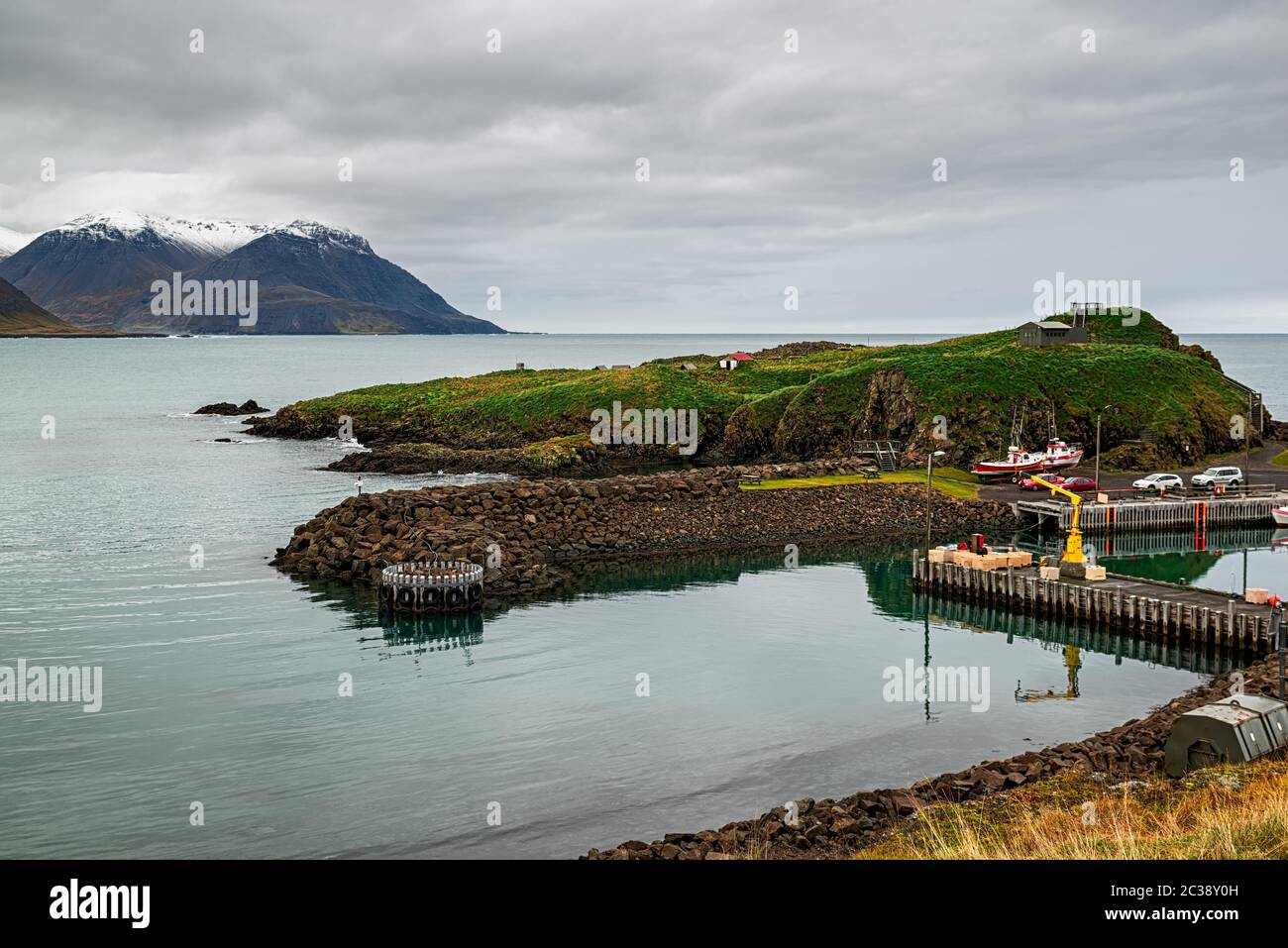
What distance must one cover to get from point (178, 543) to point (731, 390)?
8767cm

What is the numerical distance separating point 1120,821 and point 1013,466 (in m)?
76.8

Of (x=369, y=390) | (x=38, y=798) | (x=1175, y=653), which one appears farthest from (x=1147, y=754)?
(x=369, y=390)

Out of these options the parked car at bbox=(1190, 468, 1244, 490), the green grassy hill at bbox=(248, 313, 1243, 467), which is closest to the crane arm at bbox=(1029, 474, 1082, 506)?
the parked car at bbox=(1190, 468, 1244, 490)

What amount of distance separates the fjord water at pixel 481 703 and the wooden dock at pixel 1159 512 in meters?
7.64

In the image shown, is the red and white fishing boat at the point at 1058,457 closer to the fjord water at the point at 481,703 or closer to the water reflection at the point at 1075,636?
the fjord water at the point at 481,703

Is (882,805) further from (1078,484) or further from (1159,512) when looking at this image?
(1078,484)

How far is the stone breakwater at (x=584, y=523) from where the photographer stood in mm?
64625

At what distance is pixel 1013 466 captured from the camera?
96.8 m

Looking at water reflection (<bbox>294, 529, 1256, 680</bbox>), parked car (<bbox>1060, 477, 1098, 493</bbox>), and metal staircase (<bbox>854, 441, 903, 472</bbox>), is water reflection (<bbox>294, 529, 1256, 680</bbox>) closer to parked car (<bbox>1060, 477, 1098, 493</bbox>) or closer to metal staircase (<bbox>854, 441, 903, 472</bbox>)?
parked car (<bbox>1060, 477, 1098, 493</bbox>)

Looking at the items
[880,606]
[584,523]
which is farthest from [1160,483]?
[584,523]

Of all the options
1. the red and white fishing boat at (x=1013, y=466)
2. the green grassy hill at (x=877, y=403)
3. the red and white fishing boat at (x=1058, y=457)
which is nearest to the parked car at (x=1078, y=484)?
the red and white fishing boat at (x=1013, y=466)

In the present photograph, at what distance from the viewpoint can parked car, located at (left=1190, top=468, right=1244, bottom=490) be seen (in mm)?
88875

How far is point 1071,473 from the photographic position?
98125mm
